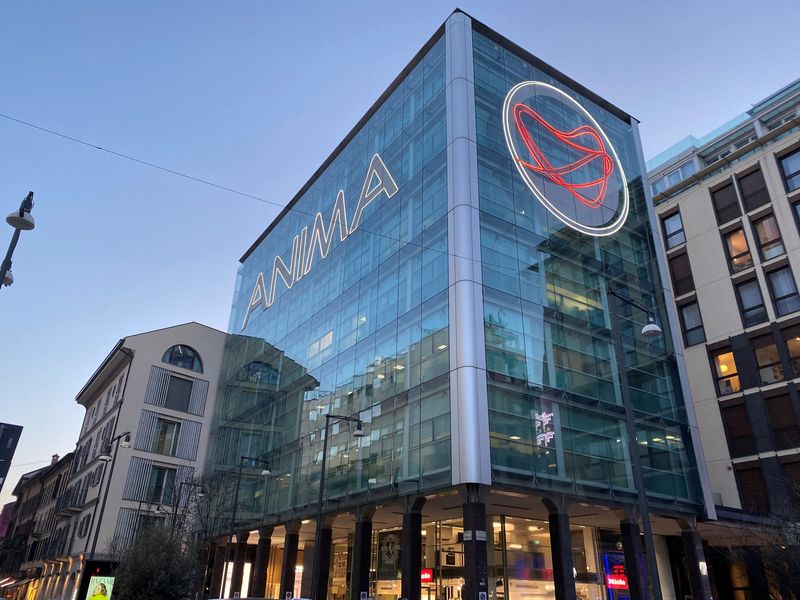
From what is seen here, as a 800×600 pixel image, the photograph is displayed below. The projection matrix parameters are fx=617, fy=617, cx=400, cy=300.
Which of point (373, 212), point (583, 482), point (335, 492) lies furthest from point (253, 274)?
point (583, 482)

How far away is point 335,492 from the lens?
33.3m

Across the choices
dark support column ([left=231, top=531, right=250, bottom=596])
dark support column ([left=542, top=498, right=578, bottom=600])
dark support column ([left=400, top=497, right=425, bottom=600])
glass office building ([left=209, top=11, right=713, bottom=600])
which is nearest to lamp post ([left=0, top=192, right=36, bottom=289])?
glass office building ([left=209, top=11, right=713, bottom=600])

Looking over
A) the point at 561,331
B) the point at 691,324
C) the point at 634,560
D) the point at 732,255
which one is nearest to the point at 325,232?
the point at 561,331

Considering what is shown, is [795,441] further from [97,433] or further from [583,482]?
[97,433]

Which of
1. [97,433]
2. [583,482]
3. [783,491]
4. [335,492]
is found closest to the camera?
[583,482]

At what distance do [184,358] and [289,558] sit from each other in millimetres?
24612

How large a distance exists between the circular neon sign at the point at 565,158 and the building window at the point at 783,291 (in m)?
11.6

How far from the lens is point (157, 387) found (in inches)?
2058

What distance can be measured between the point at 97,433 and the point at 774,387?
5369cm

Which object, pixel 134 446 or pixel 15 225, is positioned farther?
pixel 134 446

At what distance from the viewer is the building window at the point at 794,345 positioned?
123 ft

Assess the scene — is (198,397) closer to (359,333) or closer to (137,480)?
(137,480)

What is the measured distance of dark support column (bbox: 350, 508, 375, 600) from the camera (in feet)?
94.8

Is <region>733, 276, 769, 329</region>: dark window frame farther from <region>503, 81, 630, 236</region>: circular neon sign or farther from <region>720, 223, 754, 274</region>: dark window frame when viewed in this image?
<region>503, 81, 630, 236</region>: circular neon sign
